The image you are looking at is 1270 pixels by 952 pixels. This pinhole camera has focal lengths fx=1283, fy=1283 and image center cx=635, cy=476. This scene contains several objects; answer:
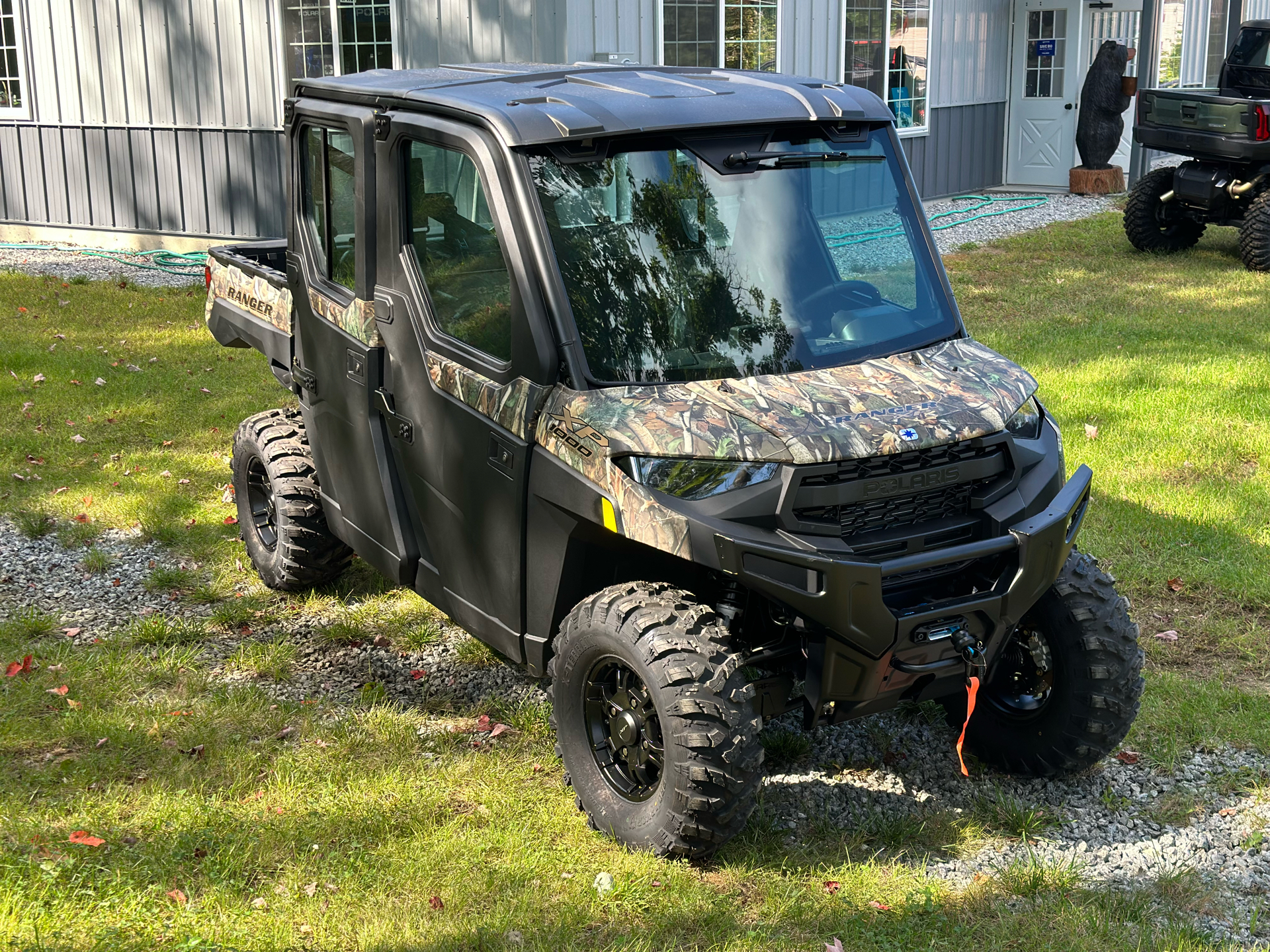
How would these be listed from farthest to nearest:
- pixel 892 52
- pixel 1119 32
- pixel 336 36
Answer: pixel 1119 32 < pixel 892 52 < pixel 336 36

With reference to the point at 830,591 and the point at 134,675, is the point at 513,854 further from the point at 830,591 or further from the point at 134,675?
the point at 134,675

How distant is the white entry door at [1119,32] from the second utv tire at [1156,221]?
5576 millimetres

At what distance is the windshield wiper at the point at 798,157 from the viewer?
12.7ft

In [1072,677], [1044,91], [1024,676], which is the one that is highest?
[1044,91]

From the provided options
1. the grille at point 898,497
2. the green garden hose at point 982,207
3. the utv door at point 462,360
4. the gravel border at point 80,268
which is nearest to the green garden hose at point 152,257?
the gravel border at point 80,268

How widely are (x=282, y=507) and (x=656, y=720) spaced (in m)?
2.42

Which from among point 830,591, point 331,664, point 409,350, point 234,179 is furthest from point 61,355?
point 830,591

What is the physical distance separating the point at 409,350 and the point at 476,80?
3.12ft

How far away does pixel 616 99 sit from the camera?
3912mm

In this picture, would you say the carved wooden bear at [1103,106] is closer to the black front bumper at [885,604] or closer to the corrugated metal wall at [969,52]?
the corrugated metal wall at [969,52]

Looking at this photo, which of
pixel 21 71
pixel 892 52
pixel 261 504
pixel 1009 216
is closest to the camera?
pixel 261 504

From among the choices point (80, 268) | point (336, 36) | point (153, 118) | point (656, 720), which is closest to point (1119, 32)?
point (336, 36)

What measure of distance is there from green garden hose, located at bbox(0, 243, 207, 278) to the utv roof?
9.23 m

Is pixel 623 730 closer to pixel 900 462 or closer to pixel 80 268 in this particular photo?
pixel 900 462
